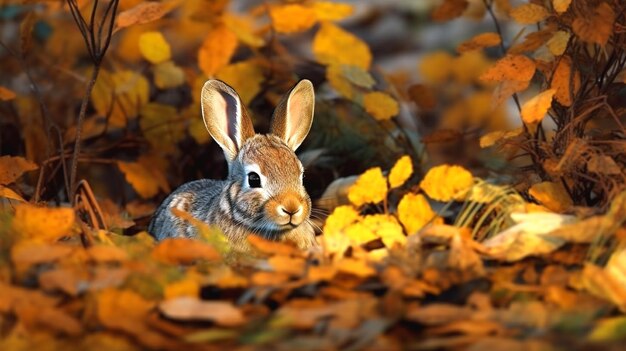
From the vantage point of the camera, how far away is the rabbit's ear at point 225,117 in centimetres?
475

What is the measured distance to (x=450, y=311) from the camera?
3.01 meters

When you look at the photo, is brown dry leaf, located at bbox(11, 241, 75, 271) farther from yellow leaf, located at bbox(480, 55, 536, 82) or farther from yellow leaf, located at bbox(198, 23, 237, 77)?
yellow leaf, located at bbox(198, 23, 237, 77)

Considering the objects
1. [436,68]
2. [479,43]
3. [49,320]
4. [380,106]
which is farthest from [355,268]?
[436,68]

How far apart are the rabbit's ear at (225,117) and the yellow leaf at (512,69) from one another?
1245 mm

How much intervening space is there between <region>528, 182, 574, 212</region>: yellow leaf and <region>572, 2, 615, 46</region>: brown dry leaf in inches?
25.1

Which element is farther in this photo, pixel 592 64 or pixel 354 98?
pixel 354 98

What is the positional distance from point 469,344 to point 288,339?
0.51m

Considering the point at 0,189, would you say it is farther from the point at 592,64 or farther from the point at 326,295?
the point at 592,64

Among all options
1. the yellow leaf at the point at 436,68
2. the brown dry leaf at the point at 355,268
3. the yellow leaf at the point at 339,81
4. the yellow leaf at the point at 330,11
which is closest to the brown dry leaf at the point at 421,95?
the yellow leaf at the point at 339,81

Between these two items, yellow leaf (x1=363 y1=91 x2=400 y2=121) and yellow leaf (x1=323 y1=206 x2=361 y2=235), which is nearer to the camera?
yellow leaf (x1=323 y1=206 x2=361 y2=235)

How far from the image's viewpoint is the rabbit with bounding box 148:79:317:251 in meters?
4.42

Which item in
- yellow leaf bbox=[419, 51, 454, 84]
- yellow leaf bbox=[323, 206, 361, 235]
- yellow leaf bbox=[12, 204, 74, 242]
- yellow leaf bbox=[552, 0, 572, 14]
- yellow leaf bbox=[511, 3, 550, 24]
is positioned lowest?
yellow leaf bbox=[419, 51, 454, 84]

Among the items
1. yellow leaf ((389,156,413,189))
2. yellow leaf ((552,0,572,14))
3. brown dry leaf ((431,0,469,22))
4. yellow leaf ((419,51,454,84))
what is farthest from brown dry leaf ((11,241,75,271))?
yellow leaf ((419,51,454,84))

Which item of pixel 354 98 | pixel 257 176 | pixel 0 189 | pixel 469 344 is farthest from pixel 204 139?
pixel 469 344
